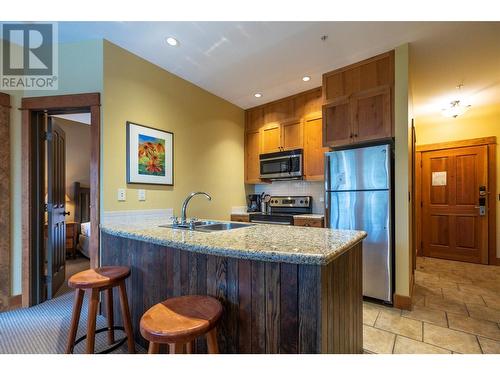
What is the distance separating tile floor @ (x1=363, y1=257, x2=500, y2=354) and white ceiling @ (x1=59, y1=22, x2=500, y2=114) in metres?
2.58

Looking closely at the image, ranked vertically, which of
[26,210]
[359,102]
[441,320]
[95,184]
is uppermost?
[359,102]

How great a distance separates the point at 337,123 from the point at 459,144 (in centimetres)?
297

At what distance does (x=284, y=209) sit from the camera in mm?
4000

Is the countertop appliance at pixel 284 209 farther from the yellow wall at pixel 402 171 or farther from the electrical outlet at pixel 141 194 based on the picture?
the electrical outlet at pixel 141 194

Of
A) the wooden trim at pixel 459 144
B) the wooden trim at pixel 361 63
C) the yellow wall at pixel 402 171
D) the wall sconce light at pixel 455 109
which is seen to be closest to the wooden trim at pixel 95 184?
the wooden trim at pixel 361 63

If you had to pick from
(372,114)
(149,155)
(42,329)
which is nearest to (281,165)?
(372,114)

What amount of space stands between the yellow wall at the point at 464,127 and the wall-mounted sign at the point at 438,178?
0.61 metres

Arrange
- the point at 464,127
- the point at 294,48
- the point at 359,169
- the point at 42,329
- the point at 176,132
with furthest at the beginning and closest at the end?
the point at 464,127
the point at 176,132
the point at 359,169
the point at 294,48
the point at 42,329

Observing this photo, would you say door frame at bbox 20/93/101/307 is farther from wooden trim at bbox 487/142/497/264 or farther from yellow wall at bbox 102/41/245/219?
wooden trim at bbox 487/142/497/264

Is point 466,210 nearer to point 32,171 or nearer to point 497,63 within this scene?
point 497,63

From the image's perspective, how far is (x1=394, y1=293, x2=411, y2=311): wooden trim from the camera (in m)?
2.47

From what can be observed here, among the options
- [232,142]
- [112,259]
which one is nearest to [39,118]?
[112,259]

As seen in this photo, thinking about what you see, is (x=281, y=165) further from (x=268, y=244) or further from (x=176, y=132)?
(x=268, y=244)

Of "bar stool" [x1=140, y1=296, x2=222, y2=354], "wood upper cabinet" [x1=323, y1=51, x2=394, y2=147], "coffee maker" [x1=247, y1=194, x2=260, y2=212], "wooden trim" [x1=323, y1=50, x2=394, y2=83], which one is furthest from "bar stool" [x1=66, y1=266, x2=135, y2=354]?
"wooden trim" [x1=323, y1=50, x2=394, y2=83]
